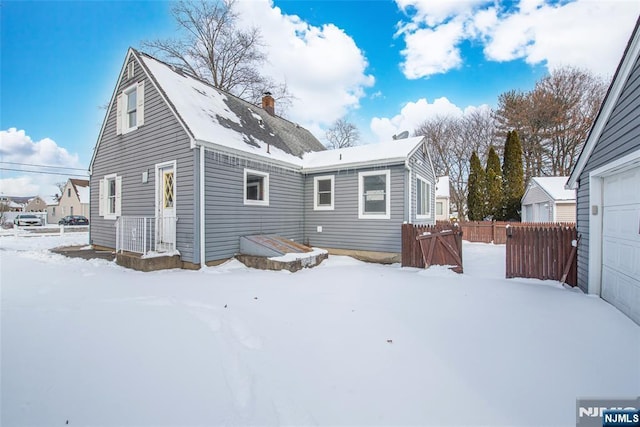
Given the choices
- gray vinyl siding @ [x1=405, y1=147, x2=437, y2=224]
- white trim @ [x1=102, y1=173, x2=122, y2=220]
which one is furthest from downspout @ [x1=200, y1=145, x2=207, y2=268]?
gray vinyl siding @ [x1=405, y1=147, x2=437, y2=224]

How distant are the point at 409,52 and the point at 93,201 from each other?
15.9 m

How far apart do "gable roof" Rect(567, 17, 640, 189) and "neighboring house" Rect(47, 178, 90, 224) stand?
153 ft

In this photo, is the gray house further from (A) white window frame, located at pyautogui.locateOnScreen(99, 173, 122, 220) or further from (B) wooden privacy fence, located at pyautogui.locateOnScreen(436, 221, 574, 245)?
(B) wooden privacy fence, located at pyautogui.locateOnScreen(436, 221, 574, 245)

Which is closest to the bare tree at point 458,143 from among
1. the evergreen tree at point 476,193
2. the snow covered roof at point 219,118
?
the evergreen tree at point 476,193

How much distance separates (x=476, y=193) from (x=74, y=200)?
48.0 meters

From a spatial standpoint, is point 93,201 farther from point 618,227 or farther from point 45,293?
point 618,227

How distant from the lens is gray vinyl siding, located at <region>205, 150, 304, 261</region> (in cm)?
731

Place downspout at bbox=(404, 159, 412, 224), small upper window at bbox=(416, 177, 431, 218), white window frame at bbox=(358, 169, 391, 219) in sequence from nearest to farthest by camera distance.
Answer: downspout at bbox=(404, 159, 412, 224), white window frame at bbox=(358, 169, 391, 219), small upper window at bbox=(416, 177, 431, 218)

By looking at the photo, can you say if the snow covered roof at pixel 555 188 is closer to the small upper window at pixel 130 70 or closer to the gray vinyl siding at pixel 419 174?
the gray vinyl siding at pixel 419 174

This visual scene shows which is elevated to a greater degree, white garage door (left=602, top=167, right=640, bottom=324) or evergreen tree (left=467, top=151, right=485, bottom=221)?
evergreen tree (left=467, top=151, right=485, bottom=221)

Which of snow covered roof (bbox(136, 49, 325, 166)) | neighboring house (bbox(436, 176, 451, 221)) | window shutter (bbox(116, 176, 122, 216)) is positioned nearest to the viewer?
snow covered roof (bbox(136, 49, 325, 166))

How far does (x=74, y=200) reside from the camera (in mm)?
37344

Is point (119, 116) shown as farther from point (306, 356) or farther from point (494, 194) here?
point (494, 194)

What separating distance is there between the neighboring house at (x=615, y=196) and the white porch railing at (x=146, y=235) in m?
9.02
